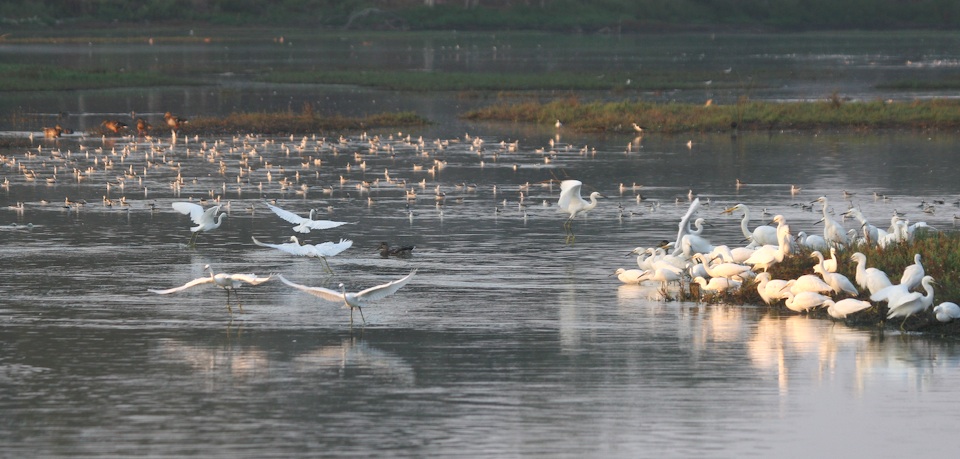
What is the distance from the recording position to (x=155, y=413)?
13.0 m

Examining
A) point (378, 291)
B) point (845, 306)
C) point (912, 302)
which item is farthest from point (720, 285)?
point (378, 291)

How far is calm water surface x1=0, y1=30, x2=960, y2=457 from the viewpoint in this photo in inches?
486

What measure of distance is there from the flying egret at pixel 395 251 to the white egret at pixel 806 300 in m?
6.51

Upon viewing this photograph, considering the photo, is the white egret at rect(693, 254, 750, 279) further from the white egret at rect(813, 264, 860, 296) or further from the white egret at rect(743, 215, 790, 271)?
the white egret at rect(813, 264, 860, 296)

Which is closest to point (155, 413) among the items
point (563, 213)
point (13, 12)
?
point (563, 213)

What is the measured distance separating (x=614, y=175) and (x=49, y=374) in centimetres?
1988

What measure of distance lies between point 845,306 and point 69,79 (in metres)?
52.8

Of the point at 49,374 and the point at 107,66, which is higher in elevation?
the point at 107,66

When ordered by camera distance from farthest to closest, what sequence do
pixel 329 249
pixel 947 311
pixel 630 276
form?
1. pixel 329 249
2. pixel 630 276
3. pixel 947 311

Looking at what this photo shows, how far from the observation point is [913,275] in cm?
1591

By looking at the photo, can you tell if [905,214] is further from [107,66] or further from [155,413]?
[107,66]

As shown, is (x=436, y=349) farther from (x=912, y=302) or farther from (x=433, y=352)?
(x=912, y=302)

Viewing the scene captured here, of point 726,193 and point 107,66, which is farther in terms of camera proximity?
point 107,66

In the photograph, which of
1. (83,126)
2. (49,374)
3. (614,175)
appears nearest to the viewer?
(49,374)
